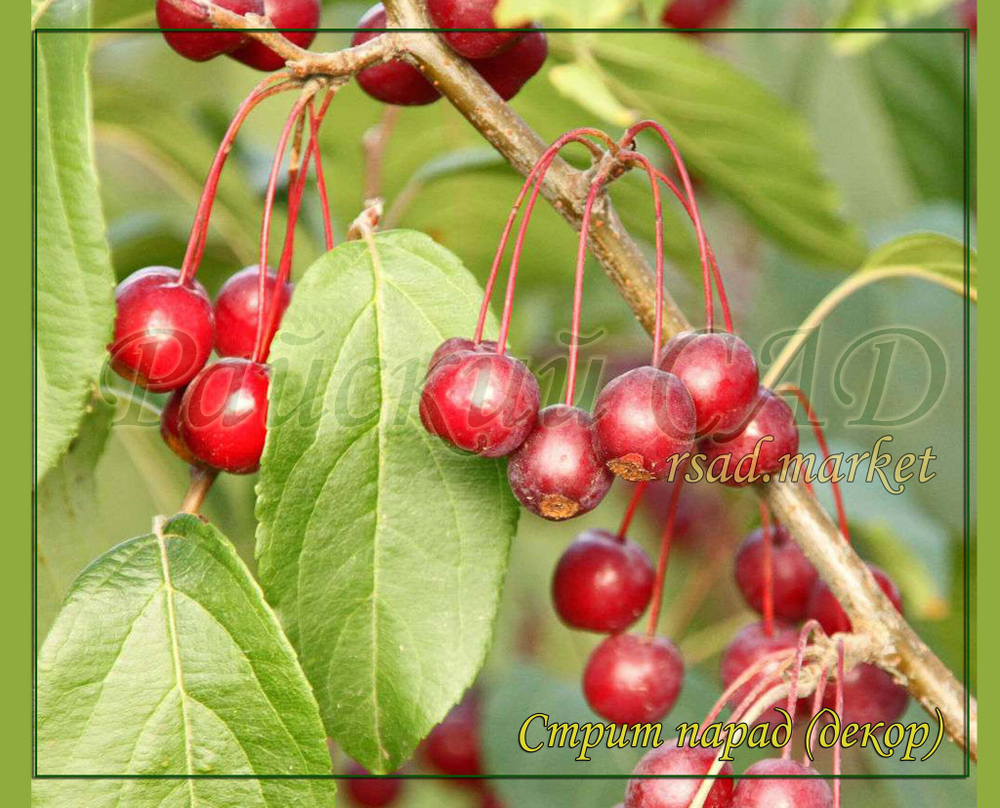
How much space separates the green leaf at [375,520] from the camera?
1200 millimetres

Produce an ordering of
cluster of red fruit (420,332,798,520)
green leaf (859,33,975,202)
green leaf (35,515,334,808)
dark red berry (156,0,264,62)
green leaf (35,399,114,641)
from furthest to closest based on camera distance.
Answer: green leaf (859,33,975,202) < green leaf (35,399,114,641) < dark red berry (156,0,264,62) < green leaf (35,515,334,808) < cluster of red fruit (420,332,798,520)

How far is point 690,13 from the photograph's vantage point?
2.49 meters

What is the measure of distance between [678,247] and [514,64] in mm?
645

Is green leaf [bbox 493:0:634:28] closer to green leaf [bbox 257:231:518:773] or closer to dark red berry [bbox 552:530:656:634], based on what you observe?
green leaf [bbox 257:231:518:773]

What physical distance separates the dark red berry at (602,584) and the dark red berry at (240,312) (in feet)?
1.54

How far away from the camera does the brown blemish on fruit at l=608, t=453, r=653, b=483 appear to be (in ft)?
3.59

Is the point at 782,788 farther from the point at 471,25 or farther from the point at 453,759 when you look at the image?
the point at 453,759

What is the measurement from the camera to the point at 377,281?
1.26m

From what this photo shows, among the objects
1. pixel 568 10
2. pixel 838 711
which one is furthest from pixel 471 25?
pixel 838 711

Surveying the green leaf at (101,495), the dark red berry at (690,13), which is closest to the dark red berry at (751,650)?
the green leaf at (101,495)

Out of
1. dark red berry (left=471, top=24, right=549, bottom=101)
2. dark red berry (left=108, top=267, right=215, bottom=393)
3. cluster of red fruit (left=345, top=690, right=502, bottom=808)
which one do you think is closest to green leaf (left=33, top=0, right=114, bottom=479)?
dark red berry (left=108, top=267, right=215, bottom=393)

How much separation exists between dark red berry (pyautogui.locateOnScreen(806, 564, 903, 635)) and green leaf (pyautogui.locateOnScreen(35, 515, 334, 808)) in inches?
25.5

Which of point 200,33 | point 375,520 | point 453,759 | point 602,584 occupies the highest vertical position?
point 200,33

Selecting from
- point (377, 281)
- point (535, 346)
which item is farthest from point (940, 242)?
point (535, 346)
